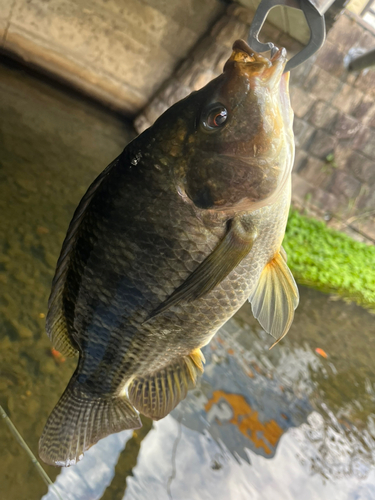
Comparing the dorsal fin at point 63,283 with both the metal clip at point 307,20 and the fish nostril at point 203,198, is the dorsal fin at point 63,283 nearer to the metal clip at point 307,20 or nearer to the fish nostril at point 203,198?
the fish nostril at point 203,198

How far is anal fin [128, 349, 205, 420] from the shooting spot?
→ 1506 mm

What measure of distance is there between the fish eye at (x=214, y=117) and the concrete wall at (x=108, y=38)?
6.56 meters

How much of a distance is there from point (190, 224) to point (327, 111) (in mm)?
6546

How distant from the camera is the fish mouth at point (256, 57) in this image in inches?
41.3

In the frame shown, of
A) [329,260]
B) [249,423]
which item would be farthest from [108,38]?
[249,423]

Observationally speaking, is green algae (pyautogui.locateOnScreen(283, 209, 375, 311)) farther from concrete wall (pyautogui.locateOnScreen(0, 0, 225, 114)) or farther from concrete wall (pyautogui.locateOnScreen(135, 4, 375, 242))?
concrete wall (pyautogui.locateOnScreen(0, 0, 225, 114))

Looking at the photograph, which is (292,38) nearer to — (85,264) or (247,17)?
(247,17)

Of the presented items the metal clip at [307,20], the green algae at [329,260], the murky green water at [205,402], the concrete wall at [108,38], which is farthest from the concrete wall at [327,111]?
the metal clip at [307,20]

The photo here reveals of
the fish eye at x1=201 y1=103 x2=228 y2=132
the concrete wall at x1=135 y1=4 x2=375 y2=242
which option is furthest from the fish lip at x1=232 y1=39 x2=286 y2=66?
the concrete wall at x1=135 y1=4 x2=375 y2=242

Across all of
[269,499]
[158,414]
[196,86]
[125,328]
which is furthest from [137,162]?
[196,86]

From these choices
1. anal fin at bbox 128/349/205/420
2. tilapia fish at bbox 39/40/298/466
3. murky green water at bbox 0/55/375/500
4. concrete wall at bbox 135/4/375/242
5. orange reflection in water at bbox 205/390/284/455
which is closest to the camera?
tilapia fish at bbox 39/40/298/466

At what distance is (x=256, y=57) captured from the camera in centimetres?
108

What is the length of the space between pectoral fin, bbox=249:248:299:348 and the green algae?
349cm

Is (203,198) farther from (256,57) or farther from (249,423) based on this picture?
(249,423)
